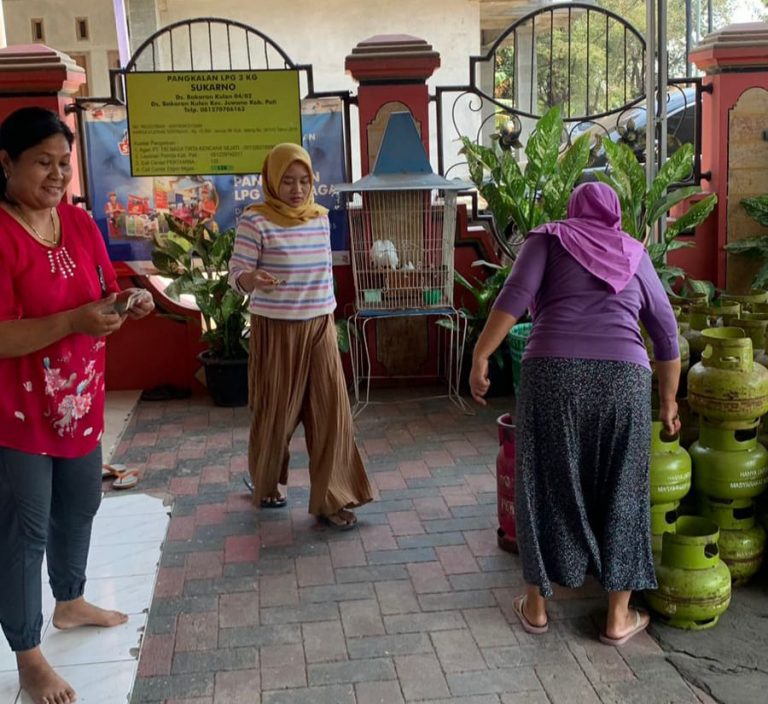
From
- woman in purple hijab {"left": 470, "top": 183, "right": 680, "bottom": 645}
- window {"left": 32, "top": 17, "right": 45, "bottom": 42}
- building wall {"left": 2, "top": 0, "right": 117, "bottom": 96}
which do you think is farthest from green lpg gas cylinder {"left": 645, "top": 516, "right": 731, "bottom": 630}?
window {"left": 32, "top": 17, "right": 45, "bottom": 42}

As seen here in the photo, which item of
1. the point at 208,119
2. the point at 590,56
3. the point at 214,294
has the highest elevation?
the point at 590,56

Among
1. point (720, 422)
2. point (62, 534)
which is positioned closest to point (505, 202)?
point (720, 422)

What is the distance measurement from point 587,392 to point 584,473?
0.29 m

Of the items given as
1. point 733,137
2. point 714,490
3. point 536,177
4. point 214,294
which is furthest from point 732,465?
point 733,137

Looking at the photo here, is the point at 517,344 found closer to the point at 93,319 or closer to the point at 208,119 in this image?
the point at 208,119

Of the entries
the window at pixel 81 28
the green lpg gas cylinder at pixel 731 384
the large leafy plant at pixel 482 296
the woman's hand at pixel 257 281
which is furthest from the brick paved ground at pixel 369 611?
the window at pixel 81 28

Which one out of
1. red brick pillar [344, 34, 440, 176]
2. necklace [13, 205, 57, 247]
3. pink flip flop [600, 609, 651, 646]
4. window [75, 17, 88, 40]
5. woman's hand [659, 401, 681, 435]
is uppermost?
window [75, 17, 88, 40]

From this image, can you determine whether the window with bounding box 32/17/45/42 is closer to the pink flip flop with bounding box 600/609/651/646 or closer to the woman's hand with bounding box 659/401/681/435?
Answer: the woman's hand with bounding box 659/401/681/435

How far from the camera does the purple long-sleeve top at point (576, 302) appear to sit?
9.60 feet

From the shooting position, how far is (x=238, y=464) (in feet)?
16.6

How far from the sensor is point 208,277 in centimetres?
612

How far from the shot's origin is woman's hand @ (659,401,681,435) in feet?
10.3

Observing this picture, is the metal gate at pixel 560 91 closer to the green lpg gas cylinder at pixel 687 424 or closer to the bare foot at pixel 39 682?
the green lpg gas cylinder at pixel 687 424

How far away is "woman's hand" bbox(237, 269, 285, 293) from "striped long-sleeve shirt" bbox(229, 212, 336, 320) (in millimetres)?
71
